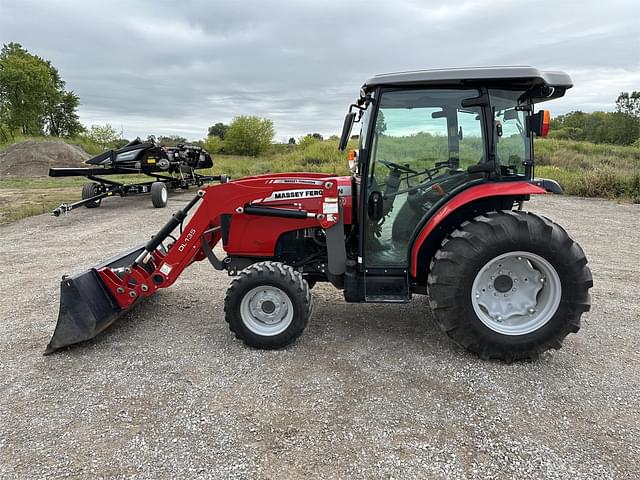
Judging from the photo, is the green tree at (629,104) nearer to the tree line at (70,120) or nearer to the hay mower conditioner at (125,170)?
the tree line at (70,120)

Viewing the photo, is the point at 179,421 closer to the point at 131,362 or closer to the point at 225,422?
the point at 225,422

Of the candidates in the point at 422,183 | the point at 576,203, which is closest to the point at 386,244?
the point at 422,183

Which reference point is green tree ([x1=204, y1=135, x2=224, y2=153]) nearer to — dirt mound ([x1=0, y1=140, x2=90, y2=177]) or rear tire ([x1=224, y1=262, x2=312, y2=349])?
dirt mound ([x1=0, y1=140, x2=90, y2=177])

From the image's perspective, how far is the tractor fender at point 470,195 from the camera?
3217mm

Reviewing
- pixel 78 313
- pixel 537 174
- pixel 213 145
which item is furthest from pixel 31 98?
pixel 78 313

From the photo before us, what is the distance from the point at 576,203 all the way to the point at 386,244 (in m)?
10.3

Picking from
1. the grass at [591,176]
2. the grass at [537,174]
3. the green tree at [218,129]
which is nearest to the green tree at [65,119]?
the green tree at [218,129]

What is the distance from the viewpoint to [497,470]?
2285 mm

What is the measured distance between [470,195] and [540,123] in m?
0.79

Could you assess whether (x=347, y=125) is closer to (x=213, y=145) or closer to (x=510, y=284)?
(x=510, y=284)

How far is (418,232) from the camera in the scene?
3461mm

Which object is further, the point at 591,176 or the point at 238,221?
the point at 591,176

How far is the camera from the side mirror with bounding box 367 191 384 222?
3.52 m

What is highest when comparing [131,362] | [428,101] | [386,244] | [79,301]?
[428,101]
